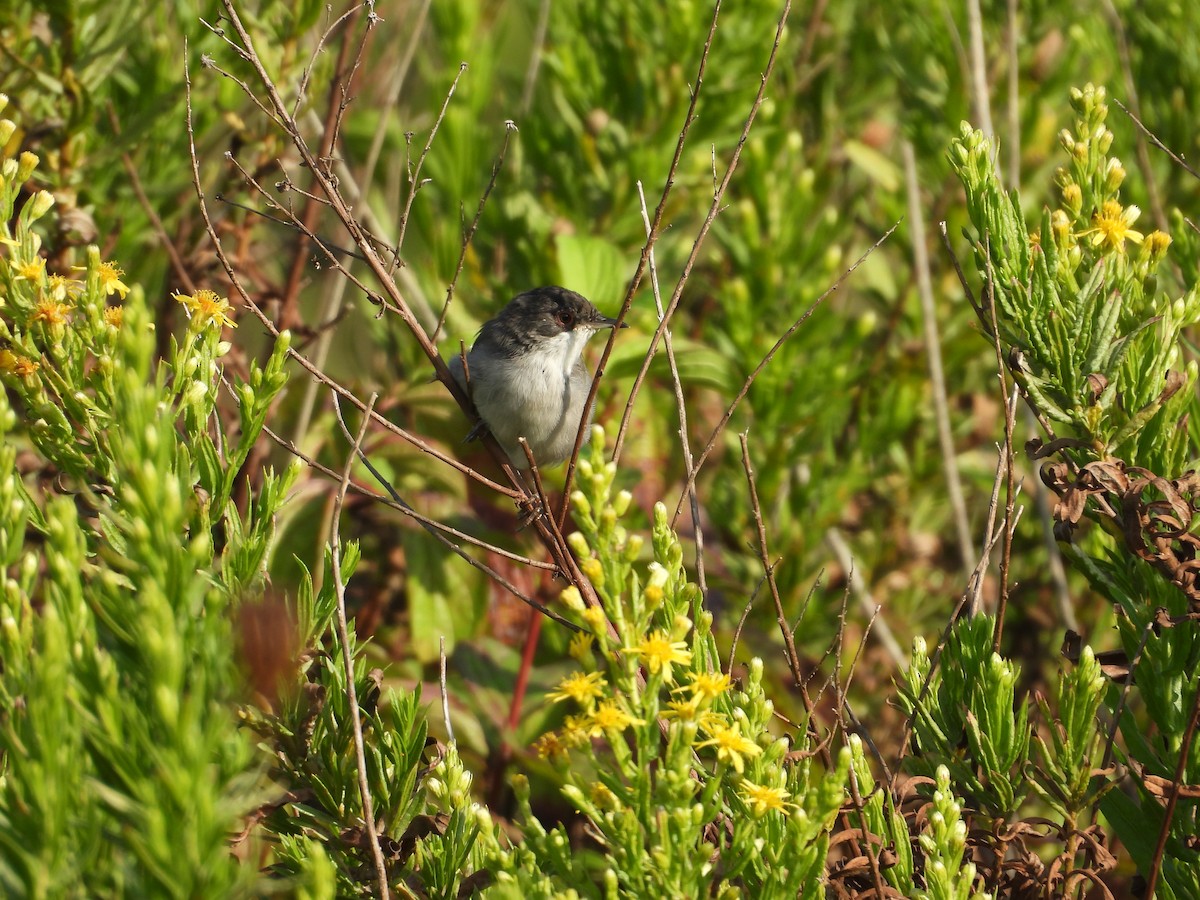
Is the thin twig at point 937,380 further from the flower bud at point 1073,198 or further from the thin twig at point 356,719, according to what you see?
the thin twig at point 356,719

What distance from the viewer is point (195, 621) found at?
52.1 inches

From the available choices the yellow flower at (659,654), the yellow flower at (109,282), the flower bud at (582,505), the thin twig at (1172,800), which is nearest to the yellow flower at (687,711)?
the yellow flower at (659,654)

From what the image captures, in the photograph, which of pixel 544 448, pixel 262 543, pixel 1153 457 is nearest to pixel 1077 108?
pixel 1153 457

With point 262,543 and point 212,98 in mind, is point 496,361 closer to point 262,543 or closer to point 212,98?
point 212,98

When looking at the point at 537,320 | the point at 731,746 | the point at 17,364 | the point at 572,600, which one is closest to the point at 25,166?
the point at 17,364

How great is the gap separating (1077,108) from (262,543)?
1.57m

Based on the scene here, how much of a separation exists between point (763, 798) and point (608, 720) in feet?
0.81

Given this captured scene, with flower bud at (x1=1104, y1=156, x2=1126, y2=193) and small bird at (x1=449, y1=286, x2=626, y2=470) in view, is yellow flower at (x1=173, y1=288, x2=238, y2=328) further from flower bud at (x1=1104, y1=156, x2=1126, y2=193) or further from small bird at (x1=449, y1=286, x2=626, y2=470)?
small bird at (x1=449, y1=286, x2=626, y2=470)

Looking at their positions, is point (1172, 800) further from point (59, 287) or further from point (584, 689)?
point (59, 287)

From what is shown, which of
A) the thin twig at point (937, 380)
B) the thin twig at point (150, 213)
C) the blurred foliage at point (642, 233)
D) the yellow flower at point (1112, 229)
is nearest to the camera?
the yellow flower at point (1112, 229)

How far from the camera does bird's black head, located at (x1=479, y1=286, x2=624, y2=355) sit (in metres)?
3.55

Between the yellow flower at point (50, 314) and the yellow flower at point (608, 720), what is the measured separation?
102 centimetres

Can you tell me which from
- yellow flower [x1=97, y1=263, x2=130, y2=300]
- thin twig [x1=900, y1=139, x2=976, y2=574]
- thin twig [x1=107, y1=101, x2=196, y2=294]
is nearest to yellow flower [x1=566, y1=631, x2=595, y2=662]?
yellow flower [x1=97, y1=263, x2=130, y2=300]

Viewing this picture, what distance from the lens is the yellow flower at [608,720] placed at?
1.39m
